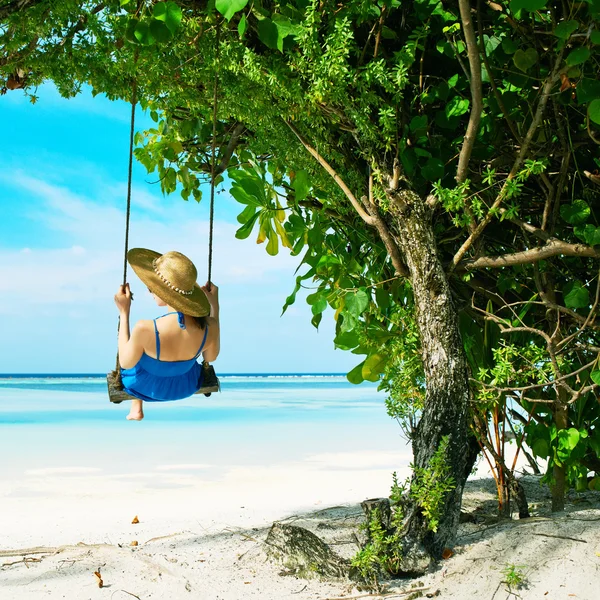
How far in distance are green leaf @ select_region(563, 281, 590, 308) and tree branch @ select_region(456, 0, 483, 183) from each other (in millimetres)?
757

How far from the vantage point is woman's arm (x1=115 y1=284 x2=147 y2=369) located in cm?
279

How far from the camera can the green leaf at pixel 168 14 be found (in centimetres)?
224

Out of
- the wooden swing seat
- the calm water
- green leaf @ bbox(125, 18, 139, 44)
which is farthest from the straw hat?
the calm water

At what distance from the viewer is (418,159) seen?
2957 millimetres

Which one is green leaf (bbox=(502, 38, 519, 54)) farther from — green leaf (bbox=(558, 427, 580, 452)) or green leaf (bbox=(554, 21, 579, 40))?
green leaf (bbox=(558, 427, 580, 452))

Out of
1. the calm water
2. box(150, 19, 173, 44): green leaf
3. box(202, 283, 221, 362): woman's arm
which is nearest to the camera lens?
box(150, 19, 173, 44): green leaf

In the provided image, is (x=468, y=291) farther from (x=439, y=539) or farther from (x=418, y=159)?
(x=439, y=539)

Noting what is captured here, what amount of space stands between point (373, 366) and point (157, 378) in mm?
1187

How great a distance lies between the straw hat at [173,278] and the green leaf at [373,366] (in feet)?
3.29

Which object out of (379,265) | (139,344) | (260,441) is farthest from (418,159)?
(260,441)

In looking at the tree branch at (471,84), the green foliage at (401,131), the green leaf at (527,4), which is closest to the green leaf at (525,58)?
the green foliage at (401,131)

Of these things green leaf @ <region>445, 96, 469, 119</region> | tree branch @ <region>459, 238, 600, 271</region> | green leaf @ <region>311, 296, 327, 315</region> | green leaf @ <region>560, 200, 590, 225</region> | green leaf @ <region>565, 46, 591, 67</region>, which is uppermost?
green leaf @ <region>445, 96, 469, 119</region>

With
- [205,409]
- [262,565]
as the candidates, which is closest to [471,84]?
[262,565]

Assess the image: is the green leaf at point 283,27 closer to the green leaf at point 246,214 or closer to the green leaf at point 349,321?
the green leaf at point 246,214
